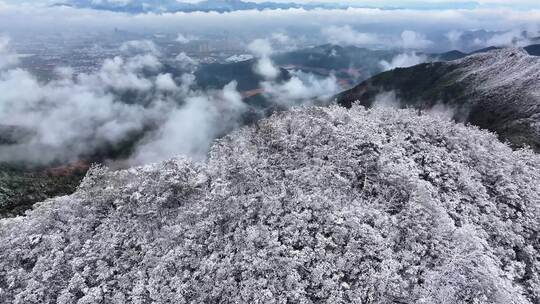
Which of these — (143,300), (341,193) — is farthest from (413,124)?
(143,300)

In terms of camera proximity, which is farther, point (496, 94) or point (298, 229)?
point (496, 94)

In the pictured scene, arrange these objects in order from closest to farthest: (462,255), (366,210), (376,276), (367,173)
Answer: (376,276) → (462,255) → (366,210) → (367,173)

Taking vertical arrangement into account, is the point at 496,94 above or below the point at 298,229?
below

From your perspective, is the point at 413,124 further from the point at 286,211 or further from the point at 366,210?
the point at 286,211

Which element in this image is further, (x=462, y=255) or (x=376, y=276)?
(x=462, y=255)

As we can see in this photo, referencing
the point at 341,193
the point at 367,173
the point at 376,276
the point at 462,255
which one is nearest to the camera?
the point at 376,276
